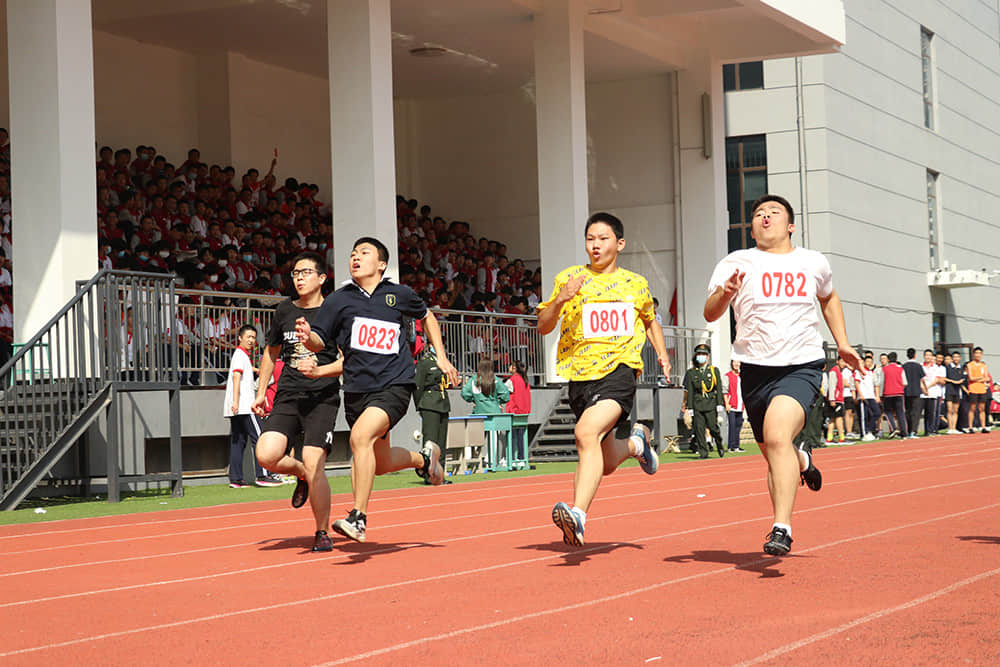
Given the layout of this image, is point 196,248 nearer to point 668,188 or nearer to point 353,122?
point 353,122

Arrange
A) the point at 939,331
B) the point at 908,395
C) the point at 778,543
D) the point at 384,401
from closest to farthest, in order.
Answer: the point at 778,543, the point at 384,401, the point at 908,395, the point at 939,331

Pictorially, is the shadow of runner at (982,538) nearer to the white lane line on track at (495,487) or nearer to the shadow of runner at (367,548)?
the shadow of runner at (367,548)

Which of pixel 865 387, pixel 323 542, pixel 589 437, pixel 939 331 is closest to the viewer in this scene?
pixel 589 437

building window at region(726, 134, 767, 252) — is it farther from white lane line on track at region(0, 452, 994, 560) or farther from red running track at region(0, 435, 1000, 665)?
red running track at region(0, 435, 1000, 665)

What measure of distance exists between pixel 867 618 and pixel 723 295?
2.39 m

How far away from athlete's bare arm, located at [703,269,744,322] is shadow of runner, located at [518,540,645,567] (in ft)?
5.54

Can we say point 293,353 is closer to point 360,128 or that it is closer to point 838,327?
point 838,327

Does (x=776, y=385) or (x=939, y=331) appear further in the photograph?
(x=939, y=331)

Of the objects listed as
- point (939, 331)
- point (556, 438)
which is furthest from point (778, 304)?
point (939, 331)

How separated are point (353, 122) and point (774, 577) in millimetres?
15237

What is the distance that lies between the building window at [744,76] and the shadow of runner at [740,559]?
33.8 m

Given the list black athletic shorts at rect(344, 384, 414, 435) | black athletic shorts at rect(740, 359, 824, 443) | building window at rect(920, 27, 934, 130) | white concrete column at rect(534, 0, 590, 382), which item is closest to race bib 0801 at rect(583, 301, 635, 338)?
black athletic shorts at rect(740, 359, 824, 443)

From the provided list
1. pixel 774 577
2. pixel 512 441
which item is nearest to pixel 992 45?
pixel 512 441

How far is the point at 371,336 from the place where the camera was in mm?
8953
